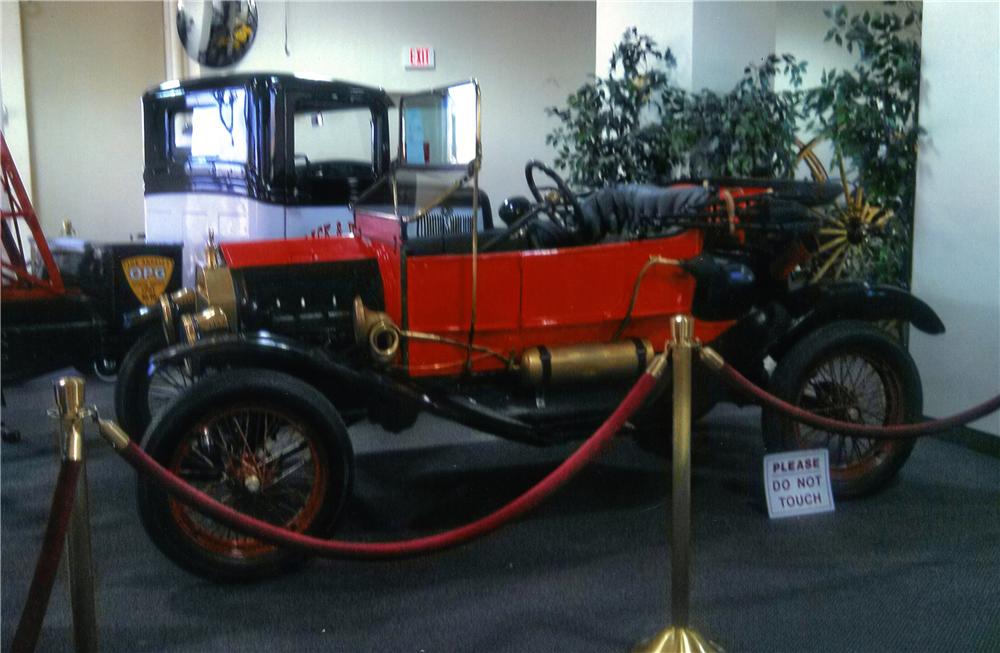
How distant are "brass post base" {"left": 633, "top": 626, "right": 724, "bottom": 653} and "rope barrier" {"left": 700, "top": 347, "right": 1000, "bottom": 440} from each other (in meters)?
0.65

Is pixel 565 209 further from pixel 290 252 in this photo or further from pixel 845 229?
pixel 845 229

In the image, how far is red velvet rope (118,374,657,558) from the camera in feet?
6.78

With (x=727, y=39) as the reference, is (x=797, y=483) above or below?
below

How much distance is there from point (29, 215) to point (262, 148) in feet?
3.71

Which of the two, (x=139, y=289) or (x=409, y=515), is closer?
(x=409, y=515)

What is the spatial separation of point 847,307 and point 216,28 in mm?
5525

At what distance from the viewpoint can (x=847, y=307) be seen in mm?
3586

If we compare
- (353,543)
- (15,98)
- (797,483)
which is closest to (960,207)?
(797,483)

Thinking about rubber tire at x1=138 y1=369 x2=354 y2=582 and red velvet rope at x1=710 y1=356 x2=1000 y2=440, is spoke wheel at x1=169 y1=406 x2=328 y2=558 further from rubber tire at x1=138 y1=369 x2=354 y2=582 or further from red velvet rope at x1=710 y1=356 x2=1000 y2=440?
red velvet rope at x1=710 y1=356 x2=1000 y2=440

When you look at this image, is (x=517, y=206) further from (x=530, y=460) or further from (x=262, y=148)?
(x=262, y=148)

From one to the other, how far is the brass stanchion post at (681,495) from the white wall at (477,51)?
6069 millimetres

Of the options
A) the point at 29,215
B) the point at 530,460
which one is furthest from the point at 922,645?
the point at 29,215

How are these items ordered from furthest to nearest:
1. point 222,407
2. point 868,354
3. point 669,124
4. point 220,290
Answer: point 669,124, point 868,354, point 220,290, point 222,407

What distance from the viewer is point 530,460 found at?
13.2ft
